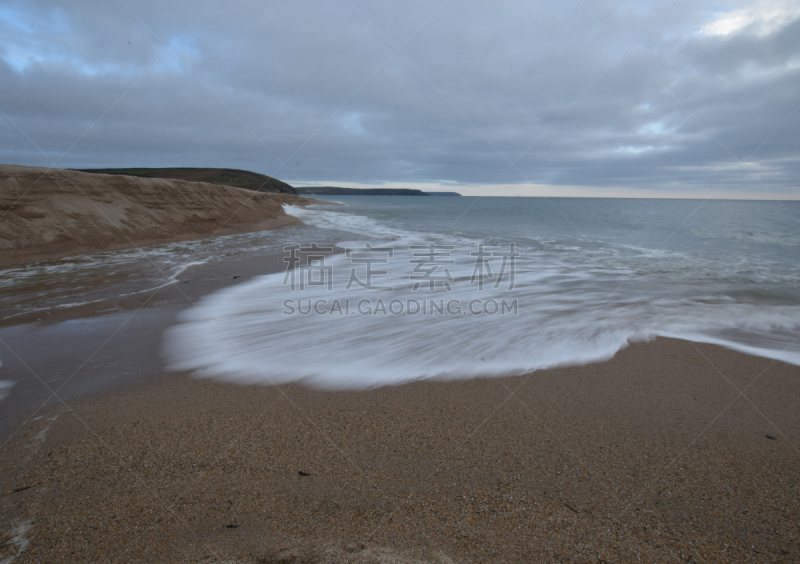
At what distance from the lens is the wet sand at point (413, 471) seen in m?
1.59

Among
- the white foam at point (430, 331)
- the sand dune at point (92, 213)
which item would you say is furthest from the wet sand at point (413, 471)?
the sand dune at point (92, 213)

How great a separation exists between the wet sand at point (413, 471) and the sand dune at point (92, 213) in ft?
26.3

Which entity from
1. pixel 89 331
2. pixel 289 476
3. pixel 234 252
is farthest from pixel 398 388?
pixel 234 252

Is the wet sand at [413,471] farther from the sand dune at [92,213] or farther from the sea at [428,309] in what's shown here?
the sand dune at [92,213]

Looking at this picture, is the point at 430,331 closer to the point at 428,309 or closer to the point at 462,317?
the point at 462,317

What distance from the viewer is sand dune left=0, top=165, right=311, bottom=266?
843 cm

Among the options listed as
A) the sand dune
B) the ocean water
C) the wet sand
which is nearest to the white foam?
the ocean water

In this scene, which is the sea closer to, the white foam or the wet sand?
the white foam

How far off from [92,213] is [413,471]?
12.4m

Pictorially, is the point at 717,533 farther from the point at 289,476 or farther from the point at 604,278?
the point at 604,278

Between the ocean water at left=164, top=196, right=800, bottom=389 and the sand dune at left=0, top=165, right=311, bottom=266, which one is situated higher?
the sand dune at left=0, top=165, right=311, bottom=266

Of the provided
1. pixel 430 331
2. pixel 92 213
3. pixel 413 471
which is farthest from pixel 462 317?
pixel 92 213

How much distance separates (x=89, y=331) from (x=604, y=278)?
825 centimetres

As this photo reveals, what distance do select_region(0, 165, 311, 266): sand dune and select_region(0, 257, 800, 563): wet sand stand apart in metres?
8.01
